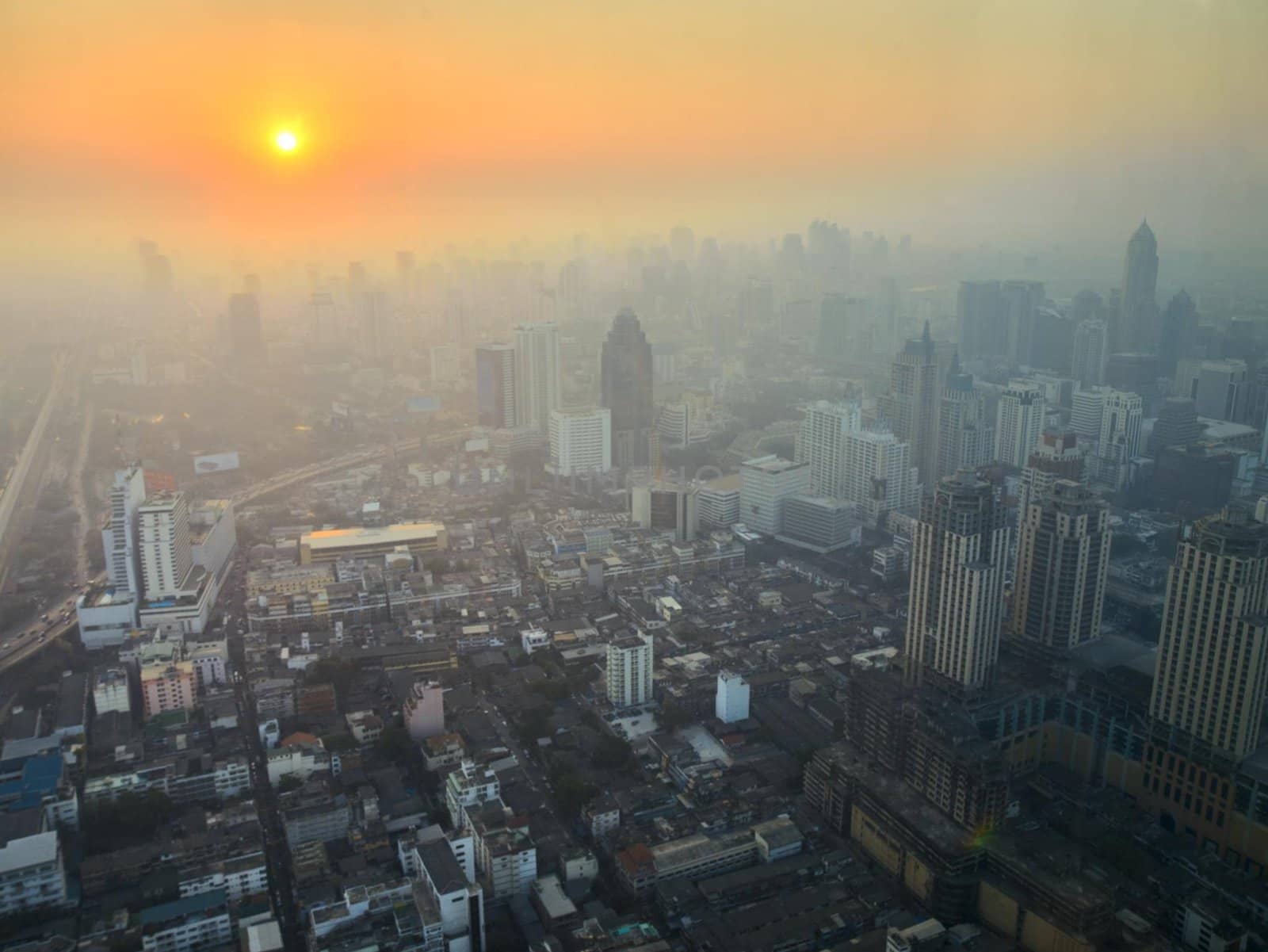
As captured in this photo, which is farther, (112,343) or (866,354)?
(866,354)

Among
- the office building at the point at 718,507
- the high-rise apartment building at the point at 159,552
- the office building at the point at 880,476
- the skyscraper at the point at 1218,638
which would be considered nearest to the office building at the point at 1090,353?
the office building at the point at 880,476

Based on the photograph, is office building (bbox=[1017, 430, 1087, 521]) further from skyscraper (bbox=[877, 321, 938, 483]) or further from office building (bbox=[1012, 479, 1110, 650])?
skyscraper (bbox=[877, 321, 938, 483])

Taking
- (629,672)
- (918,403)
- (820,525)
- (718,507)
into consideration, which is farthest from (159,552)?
(918,403)

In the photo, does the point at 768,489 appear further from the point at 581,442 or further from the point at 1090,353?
the point at 1090,353

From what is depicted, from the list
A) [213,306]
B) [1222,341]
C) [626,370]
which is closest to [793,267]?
[626,370]

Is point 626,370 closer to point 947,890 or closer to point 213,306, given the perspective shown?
point 213,306

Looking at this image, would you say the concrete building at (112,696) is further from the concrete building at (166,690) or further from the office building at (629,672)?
the office building at (629,672)
